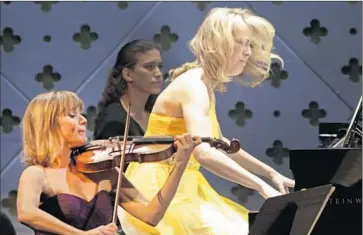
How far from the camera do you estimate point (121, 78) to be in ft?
12.3

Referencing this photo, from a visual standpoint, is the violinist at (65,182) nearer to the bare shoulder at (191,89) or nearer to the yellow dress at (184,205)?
the yellow dress at (184,205)

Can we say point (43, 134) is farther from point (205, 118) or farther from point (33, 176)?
point (205, 118)

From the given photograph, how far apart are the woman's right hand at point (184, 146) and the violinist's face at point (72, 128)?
346 millimetres

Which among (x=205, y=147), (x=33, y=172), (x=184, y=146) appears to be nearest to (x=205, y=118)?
(x=205, y=147)

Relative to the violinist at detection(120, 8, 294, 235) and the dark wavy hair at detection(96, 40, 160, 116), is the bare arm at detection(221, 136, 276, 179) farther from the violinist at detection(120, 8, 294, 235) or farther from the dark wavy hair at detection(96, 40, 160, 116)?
the dark wavy hair at detection(96, 40, 160, 116)

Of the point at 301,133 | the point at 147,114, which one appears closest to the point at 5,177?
the point at 147,114

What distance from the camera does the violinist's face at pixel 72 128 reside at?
2541 mm

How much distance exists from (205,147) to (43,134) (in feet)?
1.73

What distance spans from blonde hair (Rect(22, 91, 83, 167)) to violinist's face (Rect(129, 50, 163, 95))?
3.82ft

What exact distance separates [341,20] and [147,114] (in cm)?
163

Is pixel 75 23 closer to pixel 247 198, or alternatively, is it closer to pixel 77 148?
pixel 247 198

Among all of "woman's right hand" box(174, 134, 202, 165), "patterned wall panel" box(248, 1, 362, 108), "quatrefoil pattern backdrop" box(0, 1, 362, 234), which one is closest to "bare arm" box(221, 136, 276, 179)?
"woman's right hand" box(174, 134, 202, 165)

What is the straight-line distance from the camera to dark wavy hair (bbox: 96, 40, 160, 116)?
3.73 meters

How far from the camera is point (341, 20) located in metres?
4.76
